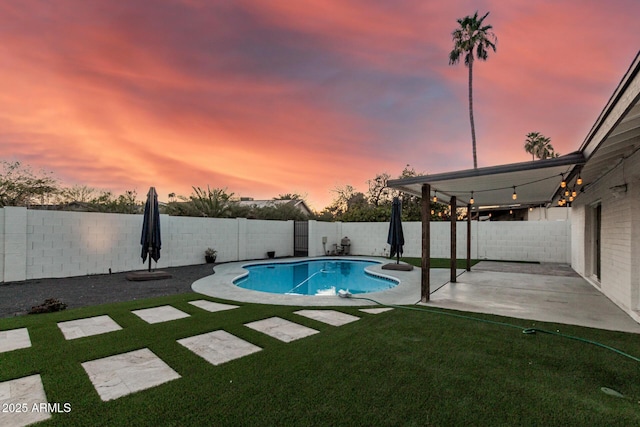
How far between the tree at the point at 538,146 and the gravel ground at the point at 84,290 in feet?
89.0

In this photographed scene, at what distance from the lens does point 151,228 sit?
28.9 feet

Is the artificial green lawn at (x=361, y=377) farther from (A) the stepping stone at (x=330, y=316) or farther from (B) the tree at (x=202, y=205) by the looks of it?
(B) the tree at (x=202, y=205)

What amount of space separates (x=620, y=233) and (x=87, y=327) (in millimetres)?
8810

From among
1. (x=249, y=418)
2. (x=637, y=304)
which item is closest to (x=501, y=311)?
(x=637, y=304)

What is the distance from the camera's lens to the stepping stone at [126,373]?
2.65m

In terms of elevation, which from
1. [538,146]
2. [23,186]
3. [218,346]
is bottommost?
[218,346]

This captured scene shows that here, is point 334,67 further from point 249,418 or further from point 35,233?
point 249,418

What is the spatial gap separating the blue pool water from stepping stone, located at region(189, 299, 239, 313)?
9.68ft

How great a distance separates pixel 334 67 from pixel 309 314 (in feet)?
28.9

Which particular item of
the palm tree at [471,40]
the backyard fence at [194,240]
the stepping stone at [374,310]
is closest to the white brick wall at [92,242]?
the backyard fence at [194,240]

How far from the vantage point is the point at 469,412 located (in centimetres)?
235

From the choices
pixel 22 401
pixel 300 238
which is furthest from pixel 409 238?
pixel 22 401

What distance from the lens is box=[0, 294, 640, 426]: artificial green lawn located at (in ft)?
7.53

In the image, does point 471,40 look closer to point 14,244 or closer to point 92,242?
point 92,242
